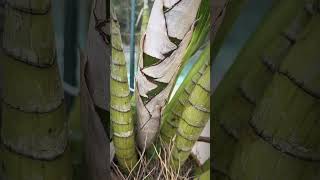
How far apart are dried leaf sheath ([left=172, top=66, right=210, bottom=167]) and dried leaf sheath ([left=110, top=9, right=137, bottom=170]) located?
0.21 feet

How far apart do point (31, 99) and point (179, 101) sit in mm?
276

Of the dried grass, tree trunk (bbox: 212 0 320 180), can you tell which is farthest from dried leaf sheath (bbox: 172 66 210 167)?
tree trunk (bbox: 212 0 320 180)

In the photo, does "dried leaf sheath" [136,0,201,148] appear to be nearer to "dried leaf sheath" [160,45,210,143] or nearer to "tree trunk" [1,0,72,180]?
"dried leaf sheath" [160,45,210,143]

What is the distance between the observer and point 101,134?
0.52 m

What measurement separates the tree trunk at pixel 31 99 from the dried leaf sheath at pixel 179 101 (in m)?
0.22

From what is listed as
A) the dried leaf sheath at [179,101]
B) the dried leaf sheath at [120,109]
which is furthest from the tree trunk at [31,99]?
the dried leaf sheath at [179,101]

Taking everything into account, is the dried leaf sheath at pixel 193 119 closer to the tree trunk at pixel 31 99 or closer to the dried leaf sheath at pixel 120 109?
the dried leaf sheath at pixel 120 109

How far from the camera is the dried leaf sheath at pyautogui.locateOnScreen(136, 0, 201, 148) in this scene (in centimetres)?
54

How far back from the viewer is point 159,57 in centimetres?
57

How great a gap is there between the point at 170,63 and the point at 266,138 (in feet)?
0.84

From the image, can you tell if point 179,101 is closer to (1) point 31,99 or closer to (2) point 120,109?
(2) point 120,109

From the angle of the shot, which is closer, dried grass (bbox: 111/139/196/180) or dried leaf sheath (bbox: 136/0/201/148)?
dried leaf sheath (bbox: 136/0/201/148)

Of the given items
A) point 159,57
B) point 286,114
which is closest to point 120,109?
point 159,57

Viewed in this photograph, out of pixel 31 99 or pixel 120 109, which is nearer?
pixel 31 99
